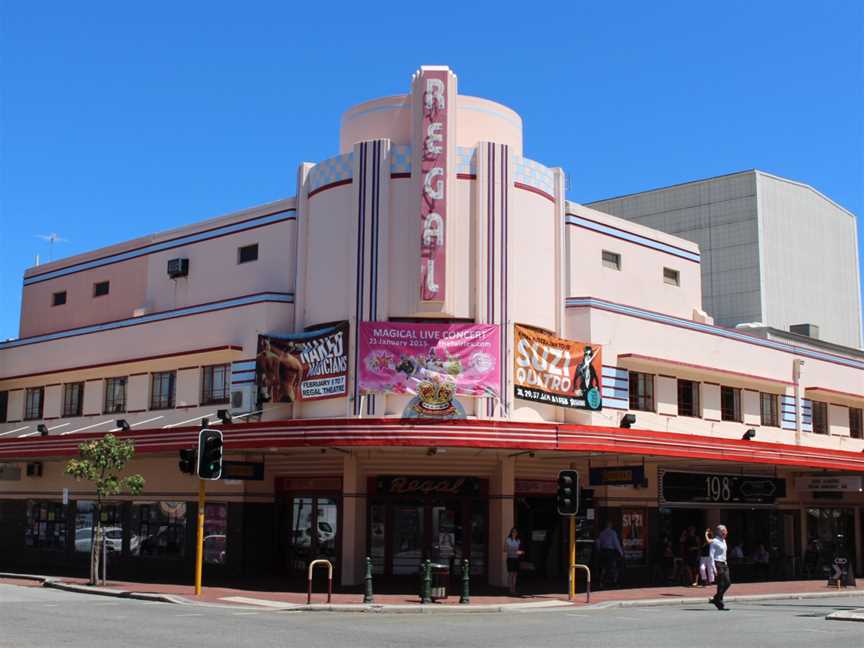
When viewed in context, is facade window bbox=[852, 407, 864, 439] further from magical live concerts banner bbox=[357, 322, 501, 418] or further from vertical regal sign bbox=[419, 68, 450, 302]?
vertical regal sign bbox=[419, 68, 450, 302]

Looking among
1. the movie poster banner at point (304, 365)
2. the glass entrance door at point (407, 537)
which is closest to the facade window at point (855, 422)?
the glass entrance door at point (407, 537)

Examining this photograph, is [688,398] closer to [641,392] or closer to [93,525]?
[641,392]

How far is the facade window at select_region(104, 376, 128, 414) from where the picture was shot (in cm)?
3575

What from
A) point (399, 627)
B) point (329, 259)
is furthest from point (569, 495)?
point (329, 259)

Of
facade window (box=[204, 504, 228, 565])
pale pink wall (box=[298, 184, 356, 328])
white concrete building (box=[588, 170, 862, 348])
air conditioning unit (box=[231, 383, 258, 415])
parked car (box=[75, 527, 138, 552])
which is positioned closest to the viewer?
pale pink wall (box=[298, 184, 356, 328])

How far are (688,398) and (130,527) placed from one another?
18404 millimetres

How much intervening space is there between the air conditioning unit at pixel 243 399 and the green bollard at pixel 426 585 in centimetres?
850

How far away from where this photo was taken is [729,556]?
35.4 meters

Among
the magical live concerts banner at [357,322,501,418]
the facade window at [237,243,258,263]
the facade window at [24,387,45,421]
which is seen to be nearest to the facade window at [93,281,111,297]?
the facade window at [24,387,45,421]

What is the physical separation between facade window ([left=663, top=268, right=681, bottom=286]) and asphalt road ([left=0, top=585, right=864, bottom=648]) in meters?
14.6

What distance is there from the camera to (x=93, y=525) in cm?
3594

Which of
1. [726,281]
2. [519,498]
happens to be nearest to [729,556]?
[519,498]

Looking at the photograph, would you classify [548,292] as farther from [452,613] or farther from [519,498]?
[452,613]

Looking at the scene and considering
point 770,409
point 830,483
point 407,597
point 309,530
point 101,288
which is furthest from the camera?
point 101,288
